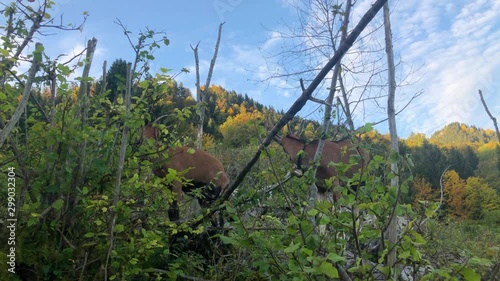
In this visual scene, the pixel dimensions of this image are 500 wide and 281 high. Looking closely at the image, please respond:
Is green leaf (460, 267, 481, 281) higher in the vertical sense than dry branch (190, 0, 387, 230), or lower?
lower

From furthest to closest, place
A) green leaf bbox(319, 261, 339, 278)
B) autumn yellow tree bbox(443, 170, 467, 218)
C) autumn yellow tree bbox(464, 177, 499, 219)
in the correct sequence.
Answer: autumn yellow tree bbox(464, 177, 499, 219) → autumn yellow tree bbox(443, 170, 467, 218) → green leaf bbox(319, 261, 339, 278)

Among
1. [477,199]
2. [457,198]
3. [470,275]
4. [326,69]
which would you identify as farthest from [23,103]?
[477,199]

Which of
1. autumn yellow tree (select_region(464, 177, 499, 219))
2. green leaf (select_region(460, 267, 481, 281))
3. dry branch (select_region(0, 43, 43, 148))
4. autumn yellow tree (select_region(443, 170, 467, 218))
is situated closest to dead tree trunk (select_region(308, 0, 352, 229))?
green leaf (select_region(460, 267, 481, 281))

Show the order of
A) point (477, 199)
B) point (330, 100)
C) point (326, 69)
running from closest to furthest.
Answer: point (326, 69)
point (330, 100)
point (477, 199)

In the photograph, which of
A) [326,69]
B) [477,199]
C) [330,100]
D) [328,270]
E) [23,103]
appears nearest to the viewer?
[328,270]

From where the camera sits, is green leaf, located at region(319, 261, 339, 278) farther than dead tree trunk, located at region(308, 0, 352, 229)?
No

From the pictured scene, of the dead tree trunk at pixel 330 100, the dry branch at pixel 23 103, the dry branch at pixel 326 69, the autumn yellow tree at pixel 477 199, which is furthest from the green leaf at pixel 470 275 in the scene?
the autumn yellow tree at pixel 477 199

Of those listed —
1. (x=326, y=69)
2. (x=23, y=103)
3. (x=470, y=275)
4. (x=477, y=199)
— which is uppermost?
(x=326, y=69)

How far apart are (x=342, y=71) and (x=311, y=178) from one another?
3066mm

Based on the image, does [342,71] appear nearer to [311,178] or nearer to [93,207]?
[311,178]

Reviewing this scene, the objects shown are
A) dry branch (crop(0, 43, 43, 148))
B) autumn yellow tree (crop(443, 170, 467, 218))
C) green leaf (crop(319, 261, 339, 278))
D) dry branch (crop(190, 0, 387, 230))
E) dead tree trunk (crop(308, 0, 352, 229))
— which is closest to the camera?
green leaf (crop(319, 261, 339, 278))

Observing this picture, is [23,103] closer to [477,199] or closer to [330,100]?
[330,100]

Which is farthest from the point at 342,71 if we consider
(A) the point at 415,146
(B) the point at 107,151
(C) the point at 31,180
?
(A) the point at 415,146

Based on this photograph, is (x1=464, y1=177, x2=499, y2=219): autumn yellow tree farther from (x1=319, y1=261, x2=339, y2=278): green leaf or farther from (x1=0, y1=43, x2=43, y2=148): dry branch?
(x1=0, y1=43, x2=43, y2=148): dry branch
